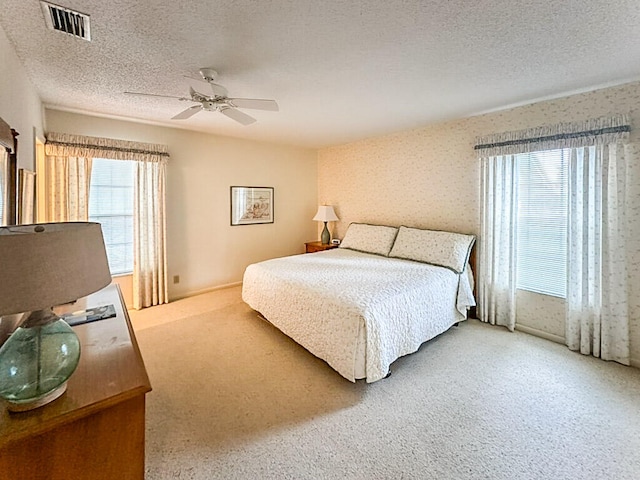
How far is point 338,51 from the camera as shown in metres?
2.01

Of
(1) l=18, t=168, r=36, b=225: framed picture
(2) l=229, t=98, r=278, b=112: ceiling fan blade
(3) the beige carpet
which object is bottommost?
(3) the beige carpet

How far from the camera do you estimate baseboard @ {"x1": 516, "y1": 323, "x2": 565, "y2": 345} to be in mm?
3021

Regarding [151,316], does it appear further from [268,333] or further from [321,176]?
[321,176]

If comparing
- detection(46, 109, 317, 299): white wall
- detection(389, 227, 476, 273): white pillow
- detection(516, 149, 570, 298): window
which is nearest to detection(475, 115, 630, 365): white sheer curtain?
detection(516, 149, 570, 298): window

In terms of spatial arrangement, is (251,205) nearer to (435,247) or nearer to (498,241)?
(435,247)

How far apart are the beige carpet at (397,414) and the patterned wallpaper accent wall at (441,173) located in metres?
0.85

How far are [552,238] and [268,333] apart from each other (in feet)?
10.0

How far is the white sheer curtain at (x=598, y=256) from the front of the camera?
258 centimetres

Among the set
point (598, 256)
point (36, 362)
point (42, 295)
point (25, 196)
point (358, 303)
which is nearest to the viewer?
point (42, 295)

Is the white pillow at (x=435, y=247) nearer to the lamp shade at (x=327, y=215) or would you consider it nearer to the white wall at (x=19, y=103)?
the lamp shade at (x=327, y=215)

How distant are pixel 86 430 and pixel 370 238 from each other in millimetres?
3760

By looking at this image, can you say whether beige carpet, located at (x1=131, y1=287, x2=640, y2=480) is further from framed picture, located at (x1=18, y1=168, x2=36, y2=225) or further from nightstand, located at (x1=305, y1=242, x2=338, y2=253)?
nightstand, located at (x1=305, y1=242, x2=338, y2=253)

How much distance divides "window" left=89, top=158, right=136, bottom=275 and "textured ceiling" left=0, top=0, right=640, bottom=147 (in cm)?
75

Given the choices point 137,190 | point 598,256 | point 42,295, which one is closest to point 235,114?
point 137,190
